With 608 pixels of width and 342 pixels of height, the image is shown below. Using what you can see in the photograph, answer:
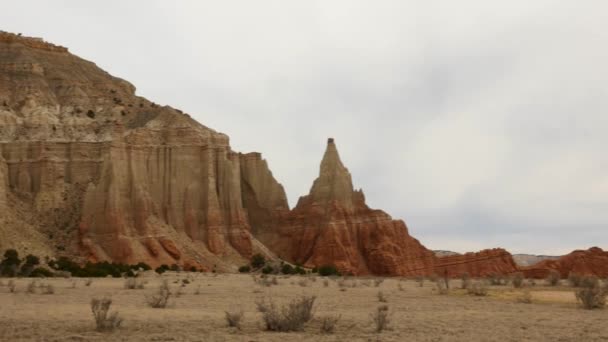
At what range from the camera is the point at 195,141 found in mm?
74125

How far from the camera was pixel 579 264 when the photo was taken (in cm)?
7438

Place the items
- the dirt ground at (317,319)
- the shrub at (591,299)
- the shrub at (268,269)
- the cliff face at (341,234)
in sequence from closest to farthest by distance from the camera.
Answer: the dirt ground at (317,319) < the shrub at (591,299) < the shrub at (268,269) < the cliff face at (341,234)

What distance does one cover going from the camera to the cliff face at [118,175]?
63.0 m

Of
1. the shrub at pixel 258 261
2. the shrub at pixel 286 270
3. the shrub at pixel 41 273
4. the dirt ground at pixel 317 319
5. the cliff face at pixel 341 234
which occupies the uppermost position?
the cliff face at pixel 341 234

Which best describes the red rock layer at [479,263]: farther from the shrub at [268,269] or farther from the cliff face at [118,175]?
the shrub at [268,269]

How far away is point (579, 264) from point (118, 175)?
47712 millimetres

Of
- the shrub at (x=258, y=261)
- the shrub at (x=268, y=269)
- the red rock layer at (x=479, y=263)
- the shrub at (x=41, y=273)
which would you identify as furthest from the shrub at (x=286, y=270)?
the shrub at (x=41, y=273)

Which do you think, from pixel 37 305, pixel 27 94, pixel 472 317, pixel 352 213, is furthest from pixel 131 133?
pixel 472 317

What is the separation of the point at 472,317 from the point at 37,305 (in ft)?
40.1

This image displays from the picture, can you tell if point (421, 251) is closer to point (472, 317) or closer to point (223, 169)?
point (223, 169)

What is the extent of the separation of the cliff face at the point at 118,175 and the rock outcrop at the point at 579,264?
94.1ft

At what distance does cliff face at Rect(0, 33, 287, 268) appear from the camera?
207 feet

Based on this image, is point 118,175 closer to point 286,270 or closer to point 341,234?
point 286,270

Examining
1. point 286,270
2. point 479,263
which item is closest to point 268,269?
point 286,270
